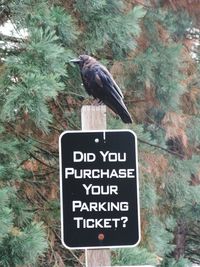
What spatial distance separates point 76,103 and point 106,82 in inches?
94.0

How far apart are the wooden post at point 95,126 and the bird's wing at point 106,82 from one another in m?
0.34

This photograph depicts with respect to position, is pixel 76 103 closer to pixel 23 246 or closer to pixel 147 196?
pixel 147 196

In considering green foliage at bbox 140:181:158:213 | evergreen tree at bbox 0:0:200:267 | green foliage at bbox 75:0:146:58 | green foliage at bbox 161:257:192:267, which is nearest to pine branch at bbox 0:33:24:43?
evergreen tree at bbox 0:0:200:267

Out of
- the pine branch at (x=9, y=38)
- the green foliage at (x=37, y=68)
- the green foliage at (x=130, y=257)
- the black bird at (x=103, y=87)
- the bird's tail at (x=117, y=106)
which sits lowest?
the green foliage at (x=130, y=257)

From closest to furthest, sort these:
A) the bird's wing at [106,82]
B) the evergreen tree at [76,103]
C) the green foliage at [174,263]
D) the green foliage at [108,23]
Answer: the bird's wing at [106,82], the evergreen tree at [76,103], the green foliage at [108,23], the green foliage at [174,263]

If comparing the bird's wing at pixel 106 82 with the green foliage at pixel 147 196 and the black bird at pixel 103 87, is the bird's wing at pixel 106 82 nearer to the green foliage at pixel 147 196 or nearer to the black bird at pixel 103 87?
the black bird at pixel 103 87

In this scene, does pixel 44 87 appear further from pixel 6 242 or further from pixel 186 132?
pixel 186 132

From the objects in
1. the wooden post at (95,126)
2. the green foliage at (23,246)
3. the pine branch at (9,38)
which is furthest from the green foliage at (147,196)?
the wooden post at (95,126)

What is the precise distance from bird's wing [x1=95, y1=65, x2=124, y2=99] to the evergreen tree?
0.84 metres

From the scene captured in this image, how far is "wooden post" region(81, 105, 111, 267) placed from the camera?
6.28ft

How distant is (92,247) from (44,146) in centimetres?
287

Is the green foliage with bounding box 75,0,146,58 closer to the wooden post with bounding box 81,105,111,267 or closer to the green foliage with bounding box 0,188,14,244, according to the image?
the green foliage with bounding box 0,188,14,244

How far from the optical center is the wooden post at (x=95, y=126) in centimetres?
192

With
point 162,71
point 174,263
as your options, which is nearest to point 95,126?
point 162,71
